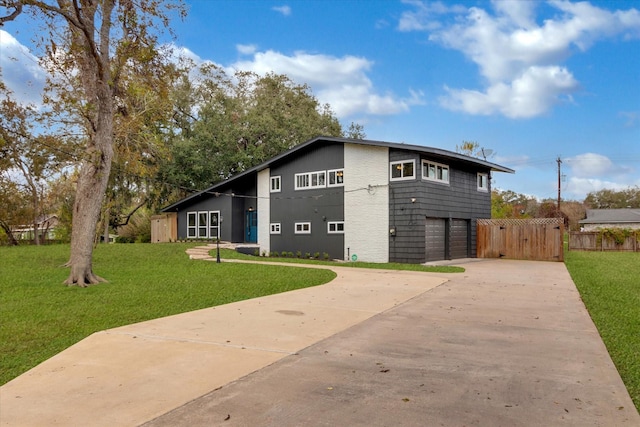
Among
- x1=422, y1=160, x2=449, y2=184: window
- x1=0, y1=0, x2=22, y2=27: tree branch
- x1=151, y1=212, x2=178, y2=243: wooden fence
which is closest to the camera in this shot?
x1=0, y1=0, x2=22, y2=27: tree branch

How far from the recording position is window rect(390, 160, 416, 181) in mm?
17266

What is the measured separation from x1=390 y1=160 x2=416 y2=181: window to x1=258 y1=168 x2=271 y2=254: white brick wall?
24.5 ft

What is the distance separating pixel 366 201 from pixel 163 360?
1467 centimetres

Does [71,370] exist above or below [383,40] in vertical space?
below

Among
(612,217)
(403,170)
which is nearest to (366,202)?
(403,170)

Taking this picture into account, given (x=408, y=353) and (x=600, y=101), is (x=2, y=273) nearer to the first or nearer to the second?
Answer: (x=408, y=353)

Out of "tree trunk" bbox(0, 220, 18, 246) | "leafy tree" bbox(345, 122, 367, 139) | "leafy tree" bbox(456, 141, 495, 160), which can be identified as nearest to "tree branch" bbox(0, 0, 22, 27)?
"tree trunk" bbox(0, 220, 18, 246)

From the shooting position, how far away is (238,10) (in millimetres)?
14648

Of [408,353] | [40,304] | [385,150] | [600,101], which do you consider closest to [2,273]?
[40,304]

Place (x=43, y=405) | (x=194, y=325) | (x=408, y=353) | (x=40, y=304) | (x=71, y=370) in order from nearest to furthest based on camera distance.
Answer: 1. (x=43, y=405)
2. (x=71, y=370)
3. (x=408, y=353)
4. (x=194, y=325)
5. (x=40, y=304)

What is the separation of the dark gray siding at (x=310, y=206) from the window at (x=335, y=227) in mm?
139

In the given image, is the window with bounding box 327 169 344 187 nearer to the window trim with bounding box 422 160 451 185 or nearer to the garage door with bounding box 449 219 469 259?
the window trim with bounding box 422 160 451 185

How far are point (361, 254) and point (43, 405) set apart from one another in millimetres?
15971

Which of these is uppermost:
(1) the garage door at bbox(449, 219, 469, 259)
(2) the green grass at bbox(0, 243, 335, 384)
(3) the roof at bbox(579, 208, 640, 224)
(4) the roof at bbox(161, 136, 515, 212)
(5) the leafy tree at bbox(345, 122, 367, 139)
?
(5) the leafy tree at bbox(345, 122, 367, 139)
